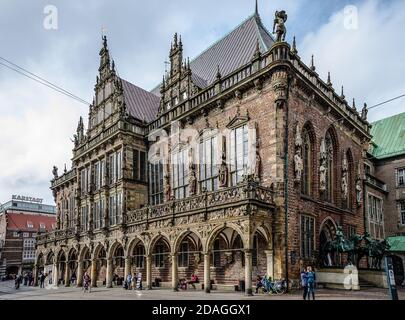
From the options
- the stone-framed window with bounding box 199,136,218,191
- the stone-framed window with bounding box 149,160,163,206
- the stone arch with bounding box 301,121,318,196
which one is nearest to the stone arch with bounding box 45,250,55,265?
the stone-framed window with bounding box 149,160,163,206

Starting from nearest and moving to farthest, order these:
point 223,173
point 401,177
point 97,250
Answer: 1. point 223,173
2. point 97,250
3. point 401,177

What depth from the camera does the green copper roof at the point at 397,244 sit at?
33.9 meters

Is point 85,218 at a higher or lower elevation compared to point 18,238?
higher

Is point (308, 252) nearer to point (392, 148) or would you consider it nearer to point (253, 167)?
point (253, 167)

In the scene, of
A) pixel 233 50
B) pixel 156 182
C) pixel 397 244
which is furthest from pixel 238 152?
pixel 397 244

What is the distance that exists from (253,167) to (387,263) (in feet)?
32.8

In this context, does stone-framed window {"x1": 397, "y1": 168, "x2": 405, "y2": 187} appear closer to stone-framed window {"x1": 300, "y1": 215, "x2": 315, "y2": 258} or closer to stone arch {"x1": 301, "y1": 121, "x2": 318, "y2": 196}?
stone arch {"x1": 301, "y1": 121, "x2": 318, "y2": 196}

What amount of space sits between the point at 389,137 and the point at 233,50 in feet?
67.3

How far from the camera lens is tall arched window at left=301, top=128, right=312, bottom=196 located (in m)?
23.1

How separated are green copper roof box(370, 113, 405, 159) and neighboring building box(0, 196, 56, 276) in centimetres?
4982

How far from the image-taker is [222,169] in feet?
76.9

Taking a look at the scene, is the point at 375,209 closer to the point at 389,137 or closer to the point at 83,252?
the point at 389,137

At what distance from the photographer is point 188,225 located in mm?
21734

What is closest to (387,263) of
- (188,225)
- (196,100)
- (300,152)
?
(300,152)
